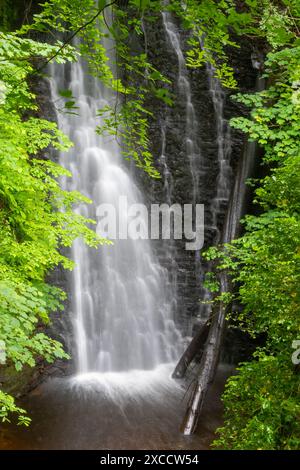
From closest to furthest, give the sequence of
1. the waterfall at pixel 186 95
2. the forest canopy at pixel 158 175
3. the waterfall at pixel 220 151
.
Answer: the forest canopy at pixel 158 175
the waterfall at pixel 220 151
the waterfall at pixel 186 95

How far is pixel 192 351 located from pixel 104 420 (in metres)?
2.74

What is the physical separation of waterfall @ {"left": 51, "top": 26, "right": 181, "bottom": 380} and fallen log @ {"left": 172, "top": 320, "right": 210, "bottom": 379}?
943 millimetres

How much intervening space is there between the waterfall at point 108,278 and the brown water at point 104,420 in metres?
1.47

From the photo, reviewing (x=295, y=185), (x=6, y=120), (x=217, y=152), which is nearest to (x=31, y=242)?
(x=6, y=120)

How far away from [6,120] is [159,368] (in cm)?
675

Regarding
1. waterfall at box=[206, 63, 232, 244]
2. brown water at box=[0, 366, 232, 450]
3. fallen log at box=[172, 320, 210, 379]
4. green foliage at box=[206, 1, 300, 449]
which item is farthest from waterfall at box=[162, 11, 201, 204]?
green foliage at box=[206, 1, 300, 449]

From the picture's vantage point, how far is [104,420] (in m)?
7.04

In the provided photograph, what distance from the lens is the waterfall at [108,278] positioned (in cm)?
984

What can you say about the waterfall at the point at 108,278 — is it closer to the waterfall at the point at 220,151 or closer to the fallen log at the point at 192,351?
the fallen log at the point at 192,351

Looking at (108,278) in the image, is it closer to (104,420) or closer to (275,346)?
(104,420)

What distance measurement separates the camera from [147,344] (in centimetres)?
1042

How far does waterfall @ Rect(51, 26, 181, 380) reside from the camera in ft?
32.3

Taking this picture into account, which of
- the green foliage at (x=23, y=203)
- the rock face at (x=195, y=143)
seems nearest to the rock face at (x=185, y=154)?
the rock face at (x=195, y=143)

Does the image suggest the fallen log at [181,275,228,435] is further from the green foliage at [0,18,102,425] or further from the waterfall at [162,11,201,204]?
the waterfall at [162,11,201,204]
